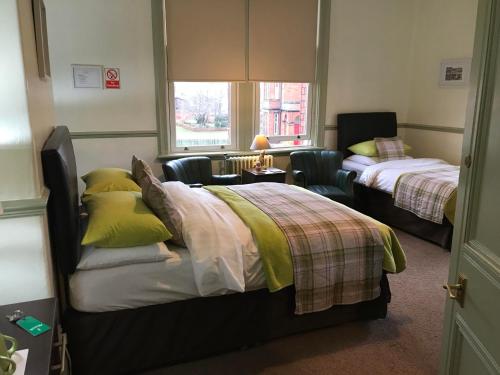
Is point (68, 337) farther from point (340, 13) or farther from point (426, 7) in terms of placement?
point (426, 7)

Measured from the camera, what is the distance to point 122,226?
2.21 meters

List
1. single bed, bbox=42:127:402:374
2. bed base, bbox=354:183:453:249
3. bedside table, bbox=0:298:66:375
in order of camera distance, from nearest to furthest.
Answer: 1. bedside table, bbox=0:298:66:375
2. single bed, bbox=42:127:402:374
3. bed base, bbox=354:183:453:249

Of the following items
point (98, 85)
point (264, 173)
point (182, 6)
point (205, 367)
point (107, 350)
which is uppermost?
point (182, 6)

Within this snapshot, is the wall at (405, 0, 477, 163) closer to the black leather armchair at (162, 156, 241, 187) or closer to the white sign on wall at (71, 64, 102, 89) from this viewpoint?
the black leather armchair at (162, 156, 241, 187)

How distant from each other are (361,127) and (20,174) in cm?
456

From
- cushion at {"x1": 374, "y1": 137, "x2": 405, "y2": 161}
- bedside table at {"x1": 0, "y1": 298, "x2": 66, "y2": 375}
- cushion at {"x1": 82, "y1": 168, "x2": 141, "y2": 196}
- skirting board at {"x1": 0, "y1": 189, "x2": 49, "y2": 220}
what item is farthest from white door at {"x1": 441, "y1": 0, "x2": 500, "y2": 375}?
cushion at {"x1": 374, "y1": 137, "x2": 405, "y2": 161}

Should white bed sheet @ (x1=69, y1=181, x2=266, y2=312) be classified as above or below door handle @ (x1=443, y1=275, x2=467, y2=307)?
below

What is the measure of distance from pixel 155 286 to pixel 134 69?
116 inches

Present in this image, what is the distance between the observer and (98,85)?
4.36 m

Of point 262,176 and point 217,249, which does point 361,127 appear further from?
point 217,249

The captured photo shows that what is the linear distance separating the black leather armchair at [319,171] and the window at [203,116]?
0.85m

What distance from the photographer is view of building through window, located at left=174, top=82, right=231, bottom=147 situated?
4871mm

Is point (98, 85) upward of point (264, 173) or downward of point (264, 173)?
upward

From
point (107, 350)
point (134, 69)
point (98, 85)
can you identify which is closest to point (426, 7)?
point (134, 69)
